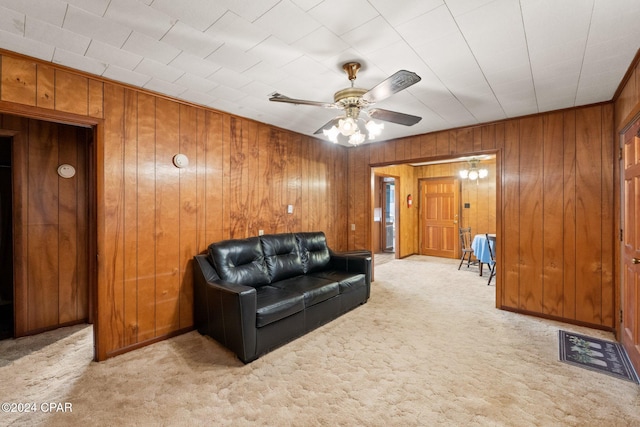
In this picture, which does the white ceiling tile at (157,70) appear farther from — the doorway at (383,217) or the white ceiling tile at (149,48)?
the doorway at (383,217)

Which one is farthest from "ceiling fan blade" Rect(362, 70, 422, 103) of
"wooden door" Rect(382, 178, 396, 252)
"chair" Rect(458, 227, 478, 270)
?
"wooden door" Rect(382, 178, 396, 252)

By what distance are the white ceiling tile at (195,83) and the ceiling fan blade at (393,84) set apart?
60.0 inches

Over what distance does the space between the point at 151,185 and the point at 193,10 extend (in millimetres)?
1775

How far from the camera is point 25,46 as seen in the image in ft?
6.75

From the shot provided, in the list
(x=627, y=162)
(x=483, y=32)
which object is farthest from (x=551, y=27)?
(x=627, y=162)

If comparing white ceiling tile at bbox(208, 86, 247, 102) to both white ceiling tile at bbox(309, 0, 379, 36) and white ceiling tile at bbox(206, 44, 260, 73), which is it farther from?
white ceiling tile at bbox(309, 0, 379, 36)

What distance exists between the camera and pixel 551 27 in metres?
1.84

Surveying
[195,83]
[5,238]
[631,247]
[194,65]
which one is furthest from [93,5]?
[631,247]

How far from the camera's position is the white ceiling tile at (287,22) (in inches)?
66.5

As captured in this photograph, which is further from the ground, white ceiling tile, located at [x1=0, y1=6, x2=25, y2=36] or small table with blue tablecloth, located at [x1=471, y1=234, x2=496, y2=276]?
white ceiling tile, located at [x1=0, y1=6, x2=25, y2=36]

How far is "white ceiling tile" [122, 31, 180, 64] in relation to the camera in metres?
2.00

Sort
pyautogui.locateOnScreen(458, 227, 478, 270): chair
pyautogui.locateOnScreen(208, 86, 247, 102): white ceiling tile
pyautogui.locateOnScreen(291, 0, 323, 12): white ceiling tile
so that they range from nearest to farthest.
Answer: pyautogui.locateOnScreen(291, 0, 323, 12): white ceiling tile, pyautogui.locateOnScreen(208, 86, 247, 102): white ceiling tile, pyautogui.locateOnScreen(458, 227, 478, 270): chair

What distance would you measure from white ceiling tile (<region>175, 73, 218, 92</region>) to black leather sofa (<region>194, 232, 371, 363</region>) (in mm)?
1613

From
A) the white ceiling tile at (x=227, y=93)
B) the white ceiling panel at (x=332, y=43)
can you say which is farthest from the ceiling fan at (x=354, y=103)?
the white ceiling tile at (x=227, y=93)
